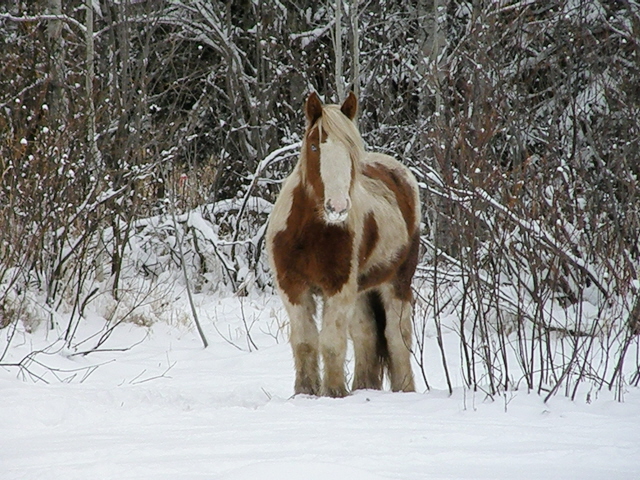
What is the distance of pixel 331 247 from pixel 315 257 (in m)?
0.12

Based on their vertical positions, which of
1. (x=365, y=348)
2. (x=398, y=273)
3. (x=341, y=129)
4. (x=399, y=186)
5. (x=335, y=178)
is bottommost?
(x=365, y=348)

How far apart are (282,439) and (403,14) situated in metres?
13.4

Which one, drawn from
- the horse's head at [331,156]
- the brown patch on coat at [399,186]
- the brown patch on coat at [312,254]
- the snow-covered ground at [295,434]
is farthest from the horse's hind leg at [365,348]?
the horse's head at [331,156]

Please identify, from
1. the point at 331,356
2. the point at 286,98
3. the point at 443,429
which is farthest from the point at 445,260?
the point at 286,98

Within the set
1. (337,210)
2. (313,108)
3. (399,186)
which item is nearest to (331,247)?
(337,210)

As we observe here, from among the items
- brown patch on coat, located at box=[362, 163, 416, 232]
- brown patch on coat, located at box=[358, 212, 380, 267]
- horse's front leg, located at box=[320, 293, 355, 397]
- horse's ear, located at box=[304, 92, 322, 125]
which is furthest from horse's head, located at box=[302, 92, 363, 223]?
brown patch on coat, located at box=[362, 163, 416, 232]

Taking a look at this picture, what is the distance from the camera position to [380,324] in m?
5.59

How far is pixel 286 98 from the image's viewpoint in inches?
567

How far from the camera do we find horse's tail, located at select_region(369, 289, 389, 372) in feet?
18.1

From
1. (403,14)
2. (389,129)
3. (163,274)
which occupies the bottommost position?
(163,274)

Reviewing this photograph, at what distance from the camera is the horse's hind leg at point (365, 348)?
5.48 metres

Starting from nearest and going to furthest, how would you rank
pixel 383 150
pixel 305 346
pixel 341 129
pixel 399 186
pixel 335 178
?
pixel 335 178, pixel 341 129, pixel 305 346, pixel 399 186, pixel 383 150

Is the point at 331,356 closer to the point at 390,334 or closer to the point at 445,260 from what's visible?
the point at 390,334

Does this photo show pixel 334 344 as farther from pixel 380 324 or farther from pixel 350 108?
pixel 350 108
